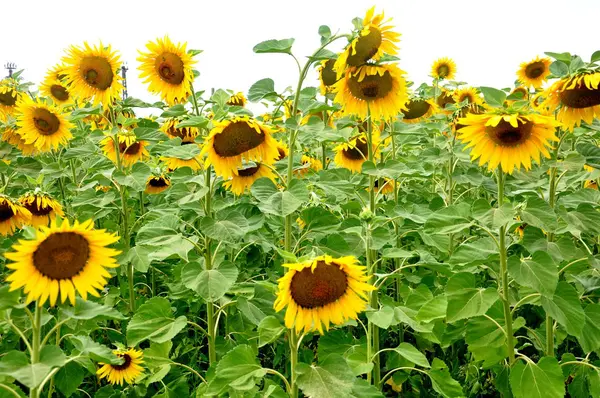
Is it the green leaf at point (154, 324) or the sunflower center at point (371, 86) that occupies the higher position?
the sunflower center at point (371, 86)

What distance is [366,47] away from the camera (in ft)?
7.51

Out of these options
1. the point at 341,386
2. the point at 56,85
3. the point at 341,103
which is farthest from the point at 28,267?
the point at 56,85

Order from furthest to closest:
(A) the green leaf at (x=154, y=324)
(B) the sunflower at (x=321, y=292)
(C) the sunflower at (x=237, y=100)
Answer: (C) the sunflower at (x=237, y=100) → (A) the green leaf at (x=154, y=324) → (B) the sunflower at (x=321, y=292)

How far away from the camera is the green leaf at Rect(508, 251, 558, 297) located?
1.88 metres

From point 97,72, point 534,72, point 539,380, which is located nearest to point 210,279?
point 539,380

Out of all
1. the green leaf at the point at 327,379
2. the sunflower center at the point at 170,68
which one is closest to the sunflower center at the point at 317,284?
the green leaf at the point at 327,379

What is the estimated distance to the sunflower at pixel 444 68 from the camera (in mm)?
7566

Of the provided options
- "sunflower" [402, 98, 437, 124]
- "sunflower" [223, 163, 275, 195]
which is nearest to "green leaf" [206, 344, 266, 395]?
"sunflower" [223, 163, 275, 195]

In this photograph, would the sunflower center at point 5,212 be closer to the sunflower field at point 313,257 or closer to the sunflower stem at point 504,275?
the sunflower field at point 313,257

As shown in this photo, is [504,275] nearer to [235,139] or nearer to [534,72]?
[235,139]

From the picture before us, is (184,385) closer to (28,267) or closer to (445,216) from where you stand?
(28,267)

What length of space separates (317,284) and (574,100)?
4.68 ft

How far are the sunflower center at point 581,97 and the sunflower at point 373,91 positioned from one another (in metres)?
0.74

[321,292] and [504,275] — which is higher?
[321,292]
